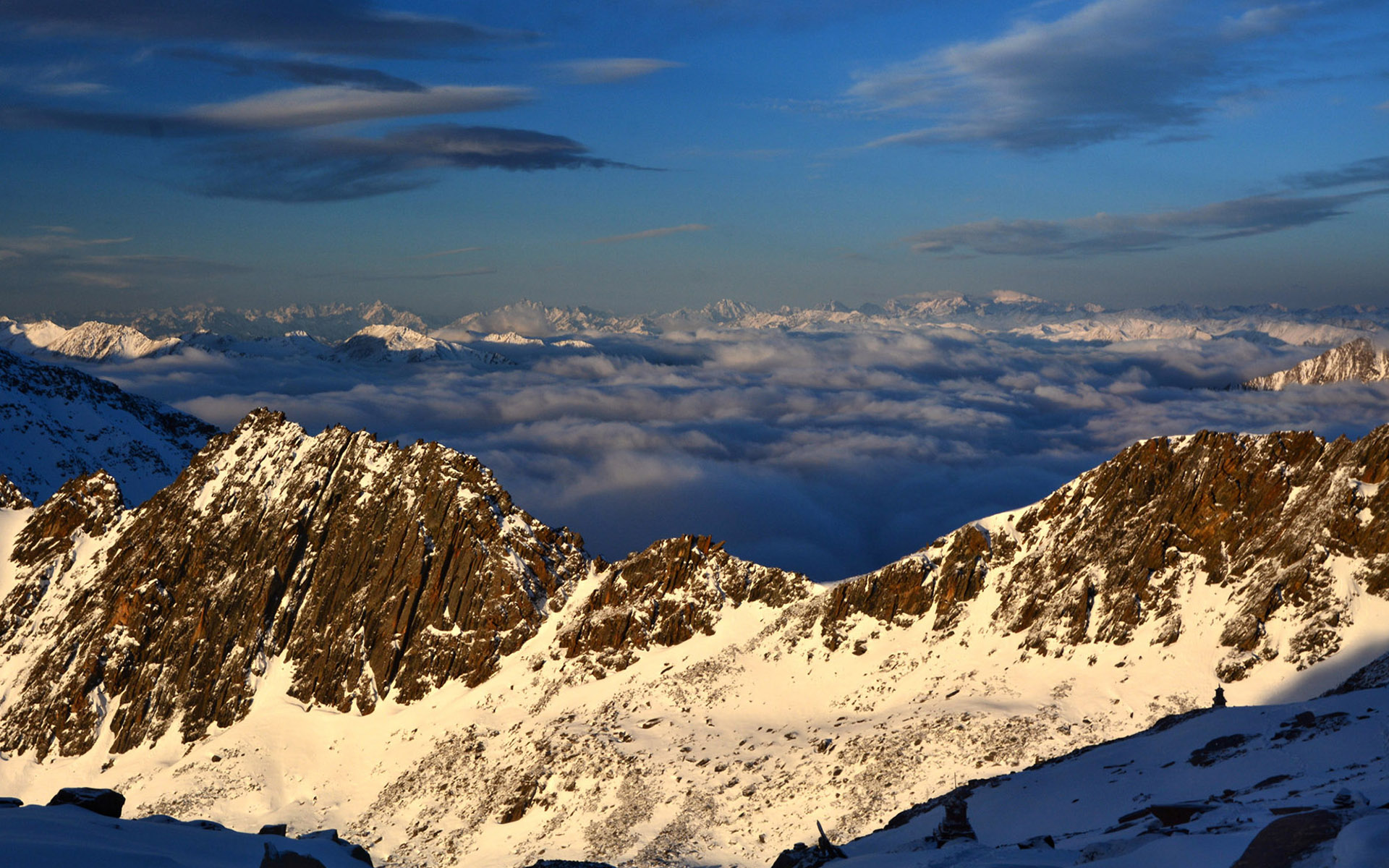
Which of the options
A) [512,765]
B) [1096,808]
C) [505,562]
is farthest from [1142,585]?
[505,562]

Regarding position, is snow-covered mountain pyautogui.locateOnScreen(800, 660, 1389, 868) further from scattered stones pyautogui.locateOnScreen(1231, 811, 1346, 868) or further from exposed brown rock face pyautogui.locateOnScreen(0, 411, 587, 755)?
exposed brown rock face pyautogui.locateOnScreen(0, 411, 587, 755)

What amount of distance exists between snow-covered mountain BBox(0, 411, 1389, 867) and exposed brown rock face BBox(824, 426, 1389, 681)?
27 cm

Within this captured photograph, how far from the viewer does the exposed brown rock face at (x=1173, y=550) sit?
8269 centimetres

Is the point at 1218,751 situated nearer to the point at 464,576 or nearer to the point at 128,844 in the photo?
the point at 128,844

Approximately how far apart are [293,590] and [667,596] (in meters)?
47.8

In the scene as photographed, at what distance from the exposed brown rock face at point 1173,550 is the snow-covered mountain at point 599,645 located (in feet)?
0.88

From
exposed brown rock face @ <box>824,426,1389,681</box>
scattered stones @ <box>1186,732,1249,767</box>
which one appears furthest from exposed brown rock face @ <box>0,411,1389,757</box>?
scattered stones @ <box>1186,732,1249,767</box>

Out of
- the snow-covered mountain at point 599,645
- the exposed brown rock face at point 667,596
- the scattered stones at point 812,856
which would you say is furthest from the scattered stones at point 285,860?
the exposed brown rock face at point 667,596

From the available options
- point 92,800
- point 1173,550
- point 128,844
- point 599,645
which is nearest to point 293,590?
point 599,645

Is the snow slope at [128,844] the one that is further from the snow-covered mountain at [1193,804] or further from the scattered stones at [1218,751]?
the scattered stones at [1218,751]

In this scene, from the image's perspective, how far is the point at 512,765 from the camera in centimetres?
8831

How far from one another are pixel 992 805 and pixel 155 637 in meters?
106

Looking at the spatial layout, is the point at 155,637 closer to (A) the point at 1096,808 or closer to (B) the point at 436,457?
(B) the point at 436,457

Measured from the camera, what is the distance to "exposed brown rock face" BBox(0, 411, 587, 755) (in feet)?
366
